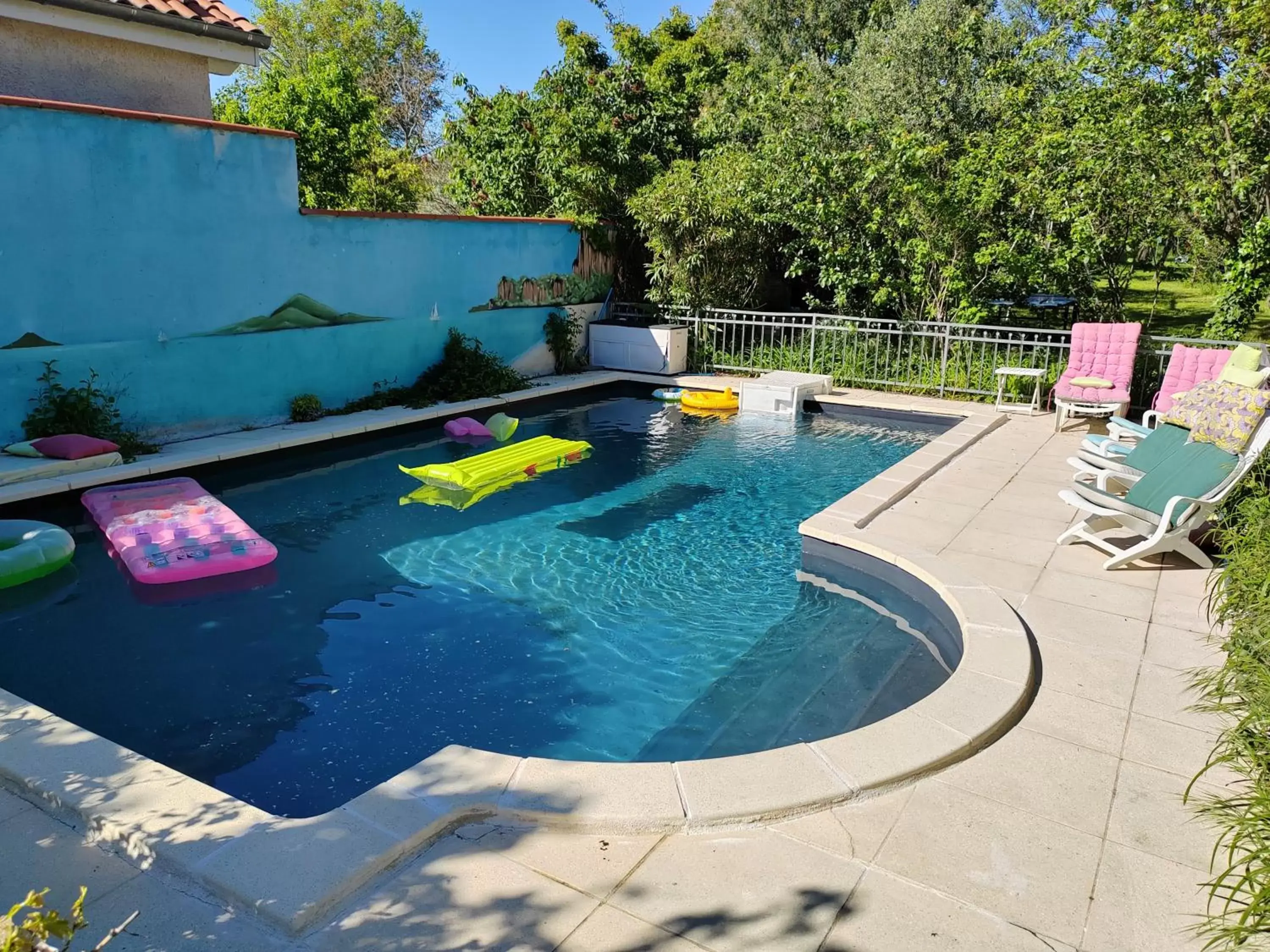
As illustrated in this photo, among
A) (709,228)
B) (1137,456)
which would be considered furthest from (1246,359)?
(709,228)

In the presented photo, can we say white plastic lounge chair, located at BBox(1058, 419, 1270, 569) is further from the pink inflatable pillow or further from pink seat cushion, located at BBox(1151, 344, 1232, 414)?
the pink inflatable pillow

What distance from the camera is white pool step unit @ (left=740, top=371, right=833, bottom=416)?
12281 millimetres

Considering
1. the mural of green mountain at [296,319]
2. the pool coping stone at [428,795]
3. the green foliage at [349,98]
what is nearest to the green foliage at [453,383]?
the mural of green mountain at [296,319]

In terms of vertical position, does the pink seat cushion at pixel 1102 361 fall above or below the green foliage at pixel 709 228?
below

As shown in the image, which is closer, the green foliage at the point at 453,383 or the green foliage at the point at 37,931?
the green foliage at the point at 37,931

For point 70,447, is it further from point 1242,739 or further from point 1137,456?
point 1137,456

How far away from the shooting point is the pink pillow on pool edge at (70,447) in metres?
8.04

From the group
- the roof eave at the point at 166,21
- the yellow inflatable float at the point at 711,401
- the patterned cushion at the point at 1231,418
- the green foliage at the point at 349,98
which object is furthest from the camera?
the green foliage at the point at 349,98

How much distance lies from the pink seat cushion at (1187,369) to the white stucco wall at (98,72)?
38.8 ft

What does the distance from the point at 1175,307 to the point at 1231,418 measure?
2045 centimetres

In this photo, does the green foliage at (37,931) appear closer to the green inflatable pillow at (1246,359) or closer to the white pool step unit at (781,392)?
the green inflatable pillow at (1246,359)

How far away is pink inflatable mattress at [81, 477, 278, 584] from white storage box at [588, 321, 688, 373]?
27.1ft

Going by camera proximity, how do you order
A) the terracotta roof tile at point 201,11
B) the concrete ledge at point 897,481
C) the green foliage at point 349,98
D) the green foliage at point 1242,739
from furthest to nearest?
the green foliage at point 349,98, the terracotta roof tile at point 201,11, the concrete ledge at point 897,481, the green foliage at point 1242,739

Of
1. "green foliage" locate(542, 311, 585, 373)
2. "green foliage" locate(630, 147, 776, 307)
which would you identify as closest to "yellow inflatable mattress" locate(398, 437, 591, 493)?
"green foliage" locate(542, 311, 585, 373)
